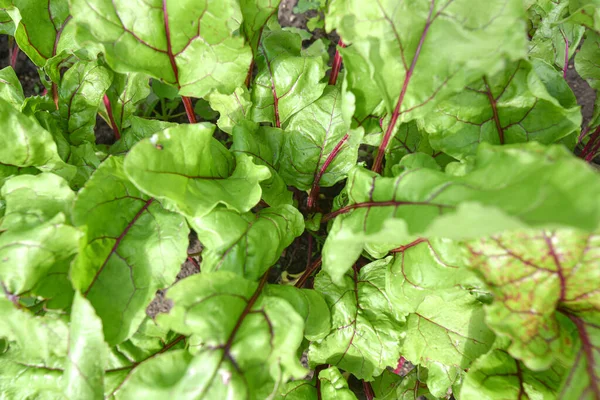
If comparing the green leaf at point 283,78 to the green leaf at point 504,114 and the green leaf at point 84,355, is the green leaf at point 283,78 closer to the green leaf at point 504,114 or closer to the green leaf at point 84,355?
the green leaf at point 504,114

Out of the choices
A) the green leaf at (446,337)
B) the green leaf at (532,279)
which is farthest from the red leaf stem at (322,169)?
the green leaf at (532,279)

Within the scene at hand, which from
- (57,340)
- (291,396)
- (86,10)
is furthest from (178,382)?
(86,10)

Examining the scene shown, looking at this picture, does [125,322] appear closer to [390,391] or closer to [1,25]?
[390,391]

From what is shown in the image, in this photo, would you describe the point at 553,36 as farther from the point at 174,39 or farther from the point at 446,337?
the point at 174,39

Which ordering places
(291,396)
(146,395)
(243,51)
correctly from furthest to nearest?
(291,396), (243,51), (146,395)

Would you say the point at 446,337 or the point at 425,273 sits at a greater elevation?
the point at 425,273

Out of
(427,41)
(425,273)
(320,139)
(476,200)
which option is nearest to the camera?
(476,200)

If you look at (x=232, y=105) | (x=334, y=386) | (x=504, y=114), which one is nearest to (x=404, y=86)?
(x=504, y=114)
